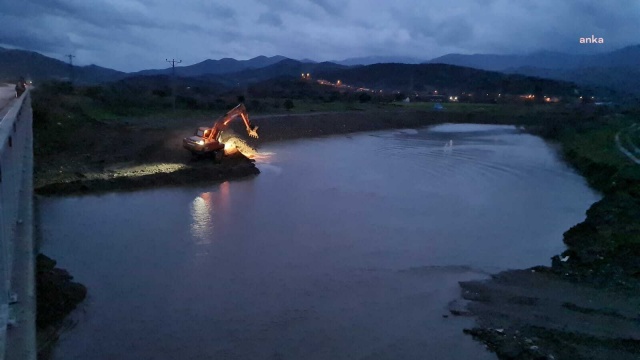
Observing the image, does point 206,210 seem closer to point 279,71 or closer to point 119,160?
point 119,160

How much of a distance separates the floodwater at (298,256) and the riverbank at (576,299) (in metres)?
0.59

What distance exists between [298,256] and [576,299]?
6484 mm

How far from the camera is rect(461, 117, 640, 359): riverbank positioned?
30.5ft

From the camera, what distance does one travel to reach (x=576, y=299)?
11359mm

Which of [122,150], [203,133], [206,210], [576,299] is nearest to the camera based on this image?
[576,299]

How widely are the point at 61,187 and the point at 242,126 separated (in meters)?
18.7

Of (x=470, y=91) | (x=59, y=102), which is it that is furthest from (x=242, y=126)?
(x=470, y=91)

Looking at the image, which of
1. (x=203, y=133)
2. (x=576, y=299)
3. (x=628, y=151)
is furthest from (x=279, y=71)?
(x=576, y=299)

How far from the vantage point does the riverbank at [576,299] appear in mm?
9290

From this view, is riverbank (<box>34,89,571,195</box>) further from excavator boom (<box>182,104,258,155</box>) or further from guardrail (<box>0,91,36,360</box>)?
guardrail (<box>0,91,36,360</box>)

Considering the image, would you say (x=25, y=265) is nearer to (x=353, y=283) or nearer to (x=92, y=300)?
(x=92, y=300)

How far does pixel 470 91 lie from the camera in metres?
129

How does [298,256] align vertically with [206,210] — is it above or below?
below

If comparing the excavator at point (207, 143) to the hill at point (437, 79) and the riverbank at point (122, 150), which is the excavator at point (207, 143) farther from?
the hill at point (437, 79)
